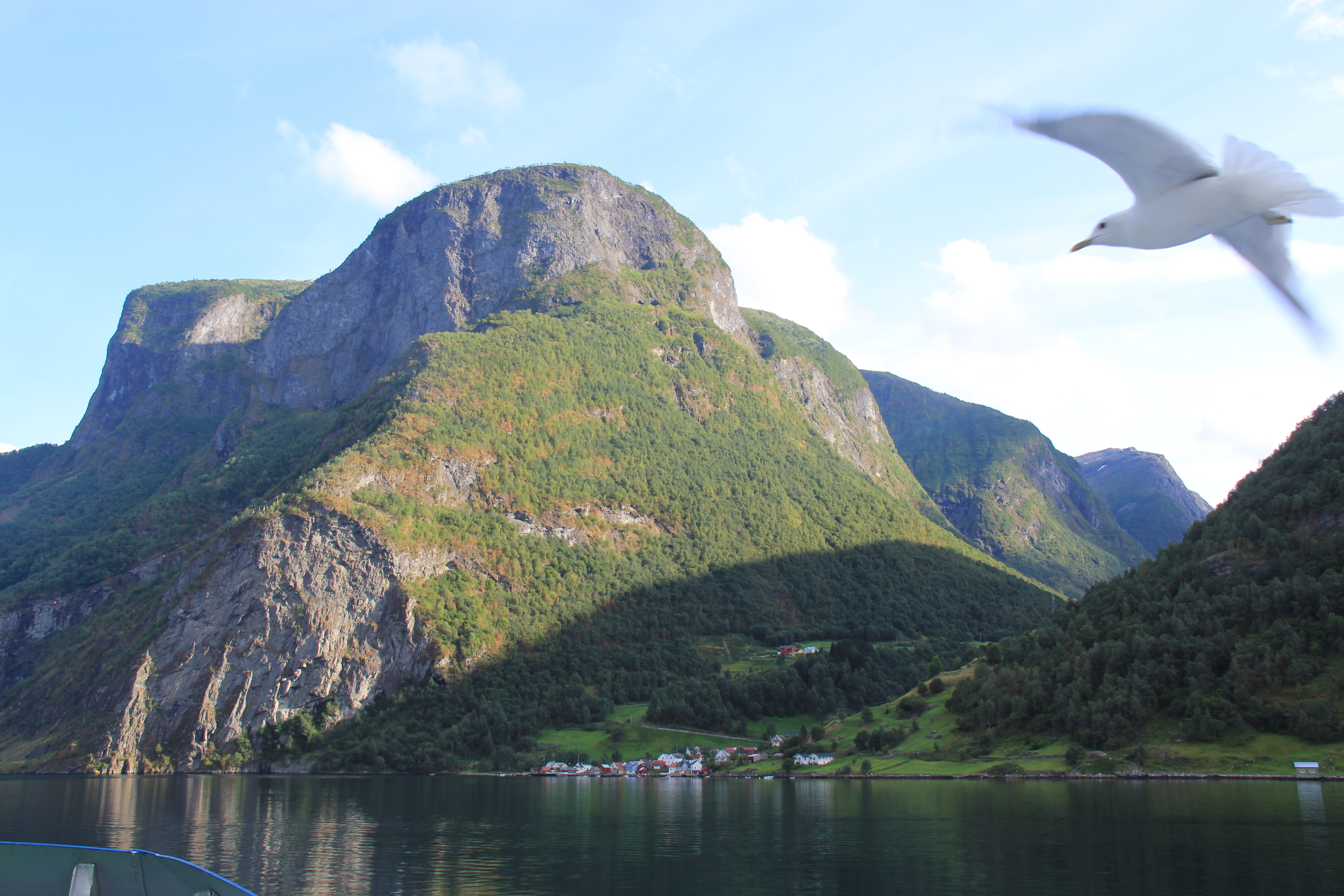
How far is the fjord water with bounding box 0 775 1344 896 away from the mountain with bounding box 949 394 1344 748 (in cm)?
920

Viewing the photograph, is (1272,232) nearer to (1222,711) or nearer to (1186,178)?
(1186,178)

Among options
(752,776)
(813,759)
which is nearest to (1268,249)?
(813,759)

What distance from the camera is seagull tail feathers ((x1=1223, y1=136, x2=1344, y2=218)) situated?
10875 mm

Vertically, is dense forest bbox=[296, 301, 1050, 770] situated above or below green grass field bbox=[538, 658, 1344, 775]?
above

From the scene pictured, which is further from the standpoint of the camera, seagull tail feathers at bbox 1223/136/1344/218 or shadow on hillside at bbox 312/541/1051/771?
shadow on hillside at bbox 312/541/1051/771

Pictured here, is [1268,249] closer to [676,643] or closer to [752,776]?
[752,776]

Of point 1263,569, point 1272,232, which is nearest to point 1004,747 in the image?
point 1263,569

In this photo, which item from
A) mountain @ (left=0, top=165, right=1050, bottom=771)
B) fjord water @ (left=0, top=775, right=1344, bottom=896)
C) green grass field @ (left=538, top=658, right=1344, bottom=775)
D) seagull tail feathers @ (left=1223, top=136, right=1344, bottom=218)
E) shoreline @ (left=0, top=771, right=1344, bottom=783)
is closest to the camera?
seagull tail feathers @ (left=1223, top=136, right=1344, bottom=218)

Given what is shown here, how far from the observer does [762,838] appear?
50.2 meters

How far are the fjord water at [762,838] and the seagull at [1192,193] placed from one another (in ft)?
58.8

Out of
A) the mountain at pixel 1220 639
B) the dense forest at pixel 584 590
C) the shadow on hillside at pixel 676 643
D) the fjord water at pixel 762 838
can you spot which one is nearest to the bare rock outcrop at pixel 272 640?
the dense forest at pixel 584 590

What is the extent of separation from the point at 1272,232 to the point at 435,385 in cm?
18538

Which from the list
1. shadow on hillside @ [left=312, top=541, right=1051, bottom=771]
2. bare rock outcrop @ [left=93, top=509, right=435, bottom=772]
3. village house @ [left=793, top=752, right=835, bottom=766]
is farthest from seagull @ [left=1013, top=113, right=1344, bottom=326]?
bare rock outcrop @ [left=93, top=509, right=435, bottom=772]

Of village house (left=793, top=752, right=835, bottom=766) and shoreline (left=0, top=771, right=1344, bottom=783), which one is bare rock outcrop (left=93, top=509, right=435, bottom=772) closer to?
shoreline (left=0, top=771, right=1344, bottom=783)
